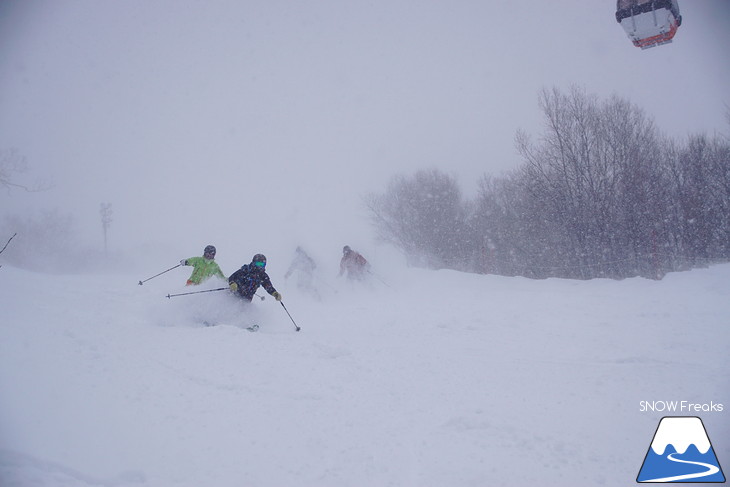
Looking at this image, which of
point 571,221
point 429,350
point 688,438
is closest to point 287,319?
point 429,350

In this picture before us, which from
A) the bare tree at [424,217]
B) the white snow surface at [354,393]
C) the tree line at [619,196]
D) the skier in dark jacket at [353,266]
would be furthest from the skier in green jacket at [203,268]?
the bare tree at [424,217]

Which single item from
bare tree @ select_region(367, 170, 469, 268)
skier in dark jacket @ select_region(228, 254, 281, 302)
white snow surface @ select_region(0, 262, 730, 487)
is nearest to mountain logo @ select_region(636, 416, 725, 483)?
white snow surface @ select_region(0, 262, 730, 487)

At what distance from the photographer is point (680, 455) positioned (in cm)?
284

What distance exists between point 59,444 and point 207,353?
7.76 ft

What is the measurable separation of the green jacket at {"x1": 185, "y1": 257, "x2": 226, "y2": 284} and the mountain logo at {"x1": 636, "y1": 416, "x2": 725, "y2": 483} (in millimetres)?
8142

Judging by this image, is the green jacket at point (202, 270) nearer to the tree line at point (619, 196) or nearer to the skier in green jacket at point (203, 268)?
the skier in green jacket at point (203, 268)

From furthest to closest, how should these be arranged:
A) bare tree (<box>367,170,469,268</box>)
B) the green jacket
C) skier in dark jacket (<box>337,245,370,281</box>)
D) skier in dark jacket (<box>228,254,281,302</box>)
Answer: bare tree (<box>367,170,469,268</box>)
skier in dark jacket (<box>337,245,370,281</box>)
the green jacket
skier in dark jacket (<box>228,254,281,302</box>)

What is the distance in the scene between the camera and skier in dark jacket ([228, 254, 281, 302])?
309 inches

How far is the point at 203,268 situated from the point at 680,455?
8803 millimetres

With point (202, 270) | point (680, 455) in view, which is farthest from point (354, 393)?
point (202, 270)

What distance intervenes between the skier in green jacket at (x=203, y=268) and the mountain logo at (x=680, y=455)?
26.5ft

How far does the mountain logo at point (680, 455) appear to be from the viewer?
2.59 m

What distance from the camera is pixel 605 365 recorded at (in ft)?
14.6

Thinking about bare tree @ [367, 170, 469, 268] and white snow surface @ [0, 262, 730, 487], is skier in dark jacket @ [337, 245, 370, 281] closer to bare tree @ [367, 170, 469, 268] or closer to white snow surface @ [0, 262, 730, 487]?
white snow surface @ [0, 262, 730, 487]
